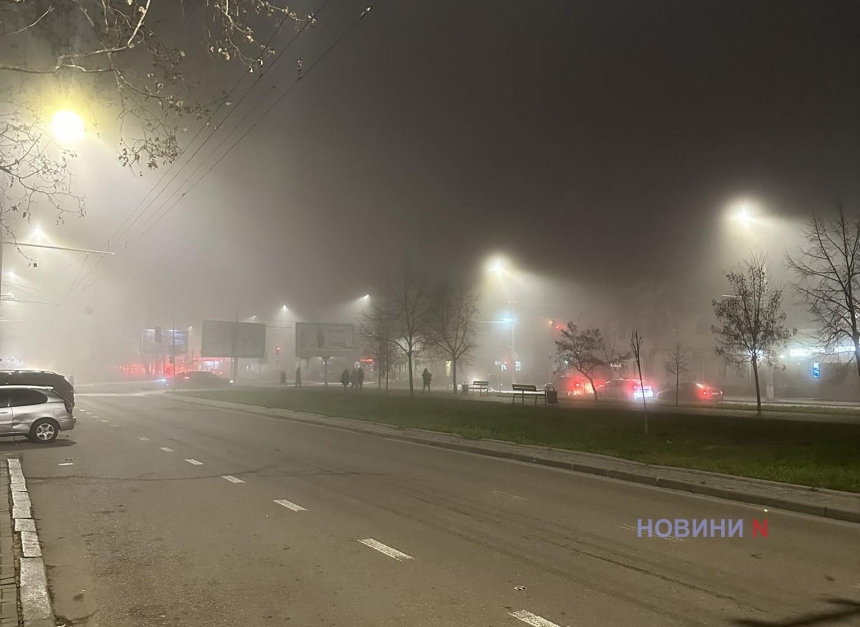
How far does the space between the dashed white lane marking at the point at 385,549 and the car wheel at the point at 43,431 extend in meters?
13.7

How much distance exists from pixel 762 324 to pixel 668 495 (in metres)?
16.6

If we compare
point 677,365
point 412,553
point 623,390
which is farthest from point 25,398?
point 623,390

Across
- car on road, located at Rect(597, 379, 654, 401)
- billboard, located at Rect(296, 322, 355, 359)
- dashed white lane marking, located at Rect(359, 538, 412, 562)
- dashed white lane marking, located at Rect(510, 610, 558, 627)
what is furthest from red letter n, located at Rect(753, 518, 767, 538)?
billboard, located at Rect(296, 322, 355, 359)

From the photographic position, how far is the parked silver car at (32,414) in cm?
1644

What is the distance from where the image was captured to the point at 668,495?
9977mm

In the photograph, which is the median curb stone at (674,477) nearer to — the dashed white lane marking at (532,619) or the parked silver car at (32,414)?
the dashed white lane marking at (532,619)

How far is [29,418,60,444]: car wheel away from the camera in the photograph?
54.9 feet

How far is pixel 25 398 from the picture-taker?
1675cm

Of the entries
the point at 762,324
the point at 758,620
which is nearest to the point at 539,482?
the point at 758,620

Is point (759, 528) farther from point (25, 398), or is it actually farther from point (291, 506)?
point (25, 398)

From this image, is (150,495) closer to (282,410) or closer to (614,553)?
(614,553)

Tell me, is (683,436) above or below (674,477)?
above

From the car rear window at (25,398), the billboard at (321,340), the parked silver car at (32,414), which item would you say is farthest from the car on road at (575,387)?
the car rear window at (25,398)

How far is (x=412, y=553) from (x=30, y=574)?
355 centimetres
